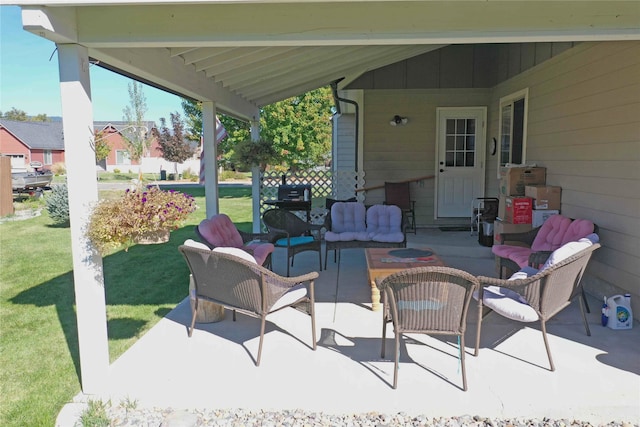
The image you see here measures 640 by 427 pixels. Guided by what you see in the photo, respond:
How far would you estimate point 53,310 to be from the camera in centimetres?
466

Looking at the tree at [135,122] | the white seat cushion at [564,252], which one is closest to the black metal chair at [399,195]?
the white seat cushion at [564,252]

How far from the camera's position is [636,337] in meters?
3.60

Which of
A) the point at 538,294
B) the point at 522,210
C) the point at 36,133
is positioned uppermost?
the point at 36,133

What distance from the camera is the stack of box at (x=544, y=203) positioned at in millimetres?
5426

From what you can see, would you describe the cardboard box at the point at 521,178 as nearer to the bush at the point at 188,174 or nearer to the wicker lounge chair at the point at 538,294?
the wicker lounge chair at the point at 538,294

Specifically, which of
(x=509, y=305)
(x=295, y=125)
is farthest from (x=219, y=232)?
(x=295, y=125)

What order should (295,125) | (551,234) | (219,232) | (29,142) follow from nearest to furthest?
(219,232) < (551,234) < (295,125) < (29,142)

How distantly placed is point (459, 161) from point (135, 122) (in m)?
6.34

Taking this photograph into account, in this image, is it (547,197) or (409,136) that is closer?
(547,197)

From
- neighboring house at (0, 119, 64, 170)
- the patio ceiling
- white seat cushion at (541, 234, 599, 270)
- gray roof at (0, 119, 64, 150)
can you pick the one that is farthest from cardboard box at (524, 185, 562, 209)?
gray roof at (0, 119, 64, 150)

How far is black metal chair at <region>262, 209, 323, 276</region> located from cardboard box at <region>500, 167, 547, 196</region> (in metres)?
2.47

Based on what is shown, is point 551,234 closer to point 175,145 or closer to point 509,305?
point 509,305

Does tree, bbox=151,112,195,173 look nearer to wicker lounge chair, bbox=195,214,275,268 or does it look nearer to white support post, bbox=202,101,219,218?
white support post, bbox=202,101,219,218

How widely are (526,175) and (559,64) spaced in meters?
1.34
